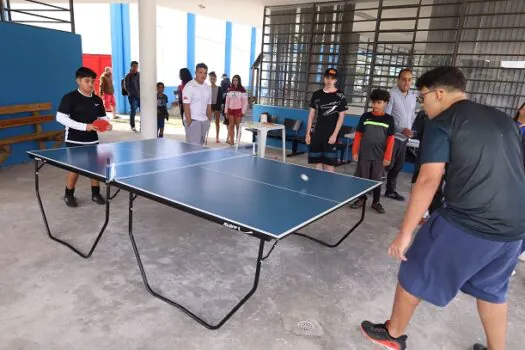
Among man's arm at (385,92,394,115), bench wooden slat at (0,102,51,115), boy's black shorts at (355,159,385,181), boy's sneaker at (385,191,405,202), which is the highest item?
man's arm at (385,92,394,115)

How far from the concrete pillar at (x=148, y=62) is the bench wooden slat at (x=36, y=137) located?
1407mm

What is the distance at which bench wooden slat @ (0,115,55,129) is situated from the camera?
509 cm

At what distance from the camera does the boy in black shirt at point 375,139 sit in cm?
394

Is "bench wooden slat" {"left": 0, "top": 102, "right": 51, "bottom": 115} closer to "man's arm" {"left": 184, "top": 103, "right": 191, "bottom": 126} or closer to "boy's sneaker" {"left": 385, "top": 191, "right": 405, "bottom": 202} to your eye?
"man's arm" {"left": 184, "top": 103, "right": 191, "bottom": 126}

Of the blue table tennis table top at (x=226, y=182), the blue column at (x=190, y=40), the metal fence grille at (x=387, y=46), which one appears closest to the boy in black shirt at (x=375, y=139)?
the blue table tennis table top at (x=226, y=182)

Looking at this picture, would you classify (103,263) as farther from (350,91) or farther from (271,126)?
(350,91)

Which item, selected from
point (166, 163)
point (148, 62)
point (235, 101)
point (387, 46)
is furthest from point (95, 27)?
point (166, 163)

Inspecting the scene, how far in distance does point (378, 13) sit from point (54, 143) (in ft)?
19.5

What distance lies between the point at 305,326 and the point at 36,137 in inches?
206

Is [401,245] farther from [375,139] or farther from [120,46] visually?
[120,46]

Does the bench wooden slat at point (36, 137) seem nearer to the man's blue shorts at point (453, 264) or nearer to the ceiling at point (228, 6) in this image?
the ceiling at point (228, 6)

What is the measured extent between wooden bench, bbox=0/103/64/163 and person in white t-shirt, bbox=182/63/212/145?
95.0 inches

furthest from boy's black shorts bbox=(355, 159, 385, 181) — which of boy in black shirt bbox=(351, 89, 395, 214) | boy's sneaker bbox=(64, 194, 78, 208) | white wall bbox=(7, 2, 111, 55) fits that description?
white wall bbox=(7, 2, 111, 55)

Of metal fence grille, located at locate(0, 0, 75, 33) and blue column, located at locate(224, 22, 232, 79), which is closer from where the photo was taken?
metal fence grille, located at locate(0, 0, 75, 33)
